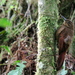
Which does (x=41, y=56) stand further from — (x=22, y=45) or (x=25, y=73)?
(x=22, y=45)

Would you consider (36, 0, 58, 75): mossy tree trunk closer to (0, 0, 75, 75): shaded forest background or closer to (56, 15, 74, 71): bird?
(56, 15, 74, 71): bird

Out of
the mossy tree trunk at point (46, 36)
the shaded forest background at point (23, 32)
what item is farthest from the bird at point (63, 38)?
the shaded forest background at point (23, 32)

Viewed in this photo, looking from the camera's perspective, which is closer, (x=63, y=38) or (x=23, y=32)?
(x=63, y=38)

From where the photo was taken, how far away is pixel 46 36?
177cm

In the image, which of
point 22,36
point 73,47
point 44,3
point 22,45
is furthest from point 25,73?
point 44,3

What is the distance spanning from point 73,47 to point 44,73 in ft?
5.77

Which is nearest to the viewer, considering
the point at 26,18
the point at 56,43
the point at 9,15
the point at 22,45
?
the point at 56,43

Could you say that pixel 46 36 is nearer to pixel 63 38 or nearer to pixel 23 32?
pixel 63 38

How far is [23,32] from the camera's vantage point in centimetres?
347

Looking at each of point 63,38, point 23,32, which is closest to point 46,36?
point 63,38

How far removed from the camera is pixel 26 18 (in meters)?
3.79

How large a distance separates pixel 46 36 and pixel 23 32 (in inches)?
69.5

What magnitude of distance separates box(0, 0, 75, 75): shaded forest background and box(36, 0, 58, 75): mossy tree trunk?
998 mm

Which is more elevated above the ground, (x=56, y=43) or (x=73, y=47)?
(x=56, y=43)
